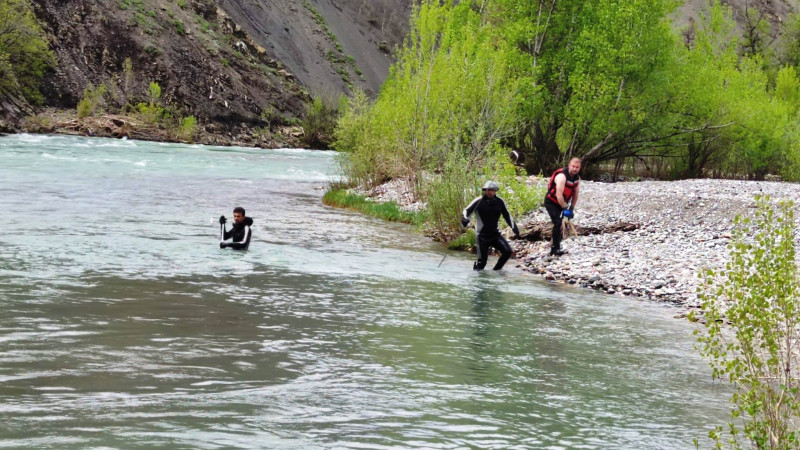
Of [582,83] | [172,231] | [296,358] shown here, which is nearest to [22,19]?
[582,83]

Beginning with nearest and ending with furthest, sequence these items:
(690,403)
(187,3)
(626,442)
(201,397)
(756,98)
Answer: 1. (626,442)
2. (201,397)
3. (690,403)
4. (756,98)
5. (187,3)

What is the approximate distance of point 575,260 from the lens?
1802 centimetres

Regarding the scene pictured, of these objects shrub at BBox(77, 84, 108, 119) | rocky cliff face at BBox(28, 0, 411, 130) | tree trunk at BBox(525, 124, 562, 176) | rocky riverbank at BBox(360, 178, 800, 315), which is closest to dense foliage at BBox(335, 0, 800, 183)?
tree trunk at BBox(525, 124, 562, 176)

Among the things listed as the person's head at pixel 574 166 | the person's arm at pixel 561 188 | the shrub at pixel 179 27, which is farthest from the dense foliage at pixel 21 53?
the person's head at pixel 574 166

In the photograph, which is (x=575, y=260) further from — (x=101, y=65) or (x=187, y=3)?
(x=187, y=3)

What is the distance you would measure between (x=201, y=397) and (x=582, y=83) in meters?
31.8

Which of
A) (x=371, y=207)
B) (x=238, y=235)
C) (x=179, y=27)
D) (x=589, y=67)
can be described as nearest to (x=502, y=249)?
(x=238, y=235)

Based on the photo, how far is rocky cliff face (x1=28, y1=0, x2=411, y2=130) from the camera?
89.1 metres

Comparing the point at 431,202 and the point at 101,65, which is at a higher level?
the point at 101,65

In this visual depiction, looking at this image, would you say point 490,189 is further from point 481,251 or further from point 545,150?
point 545,150

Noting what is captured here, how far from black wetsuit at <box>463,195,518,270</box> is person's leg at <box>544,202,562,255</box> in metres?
1.59

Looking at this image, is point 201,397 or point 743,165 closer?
point 201,397

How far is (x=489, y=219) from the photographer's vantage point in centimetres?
1666

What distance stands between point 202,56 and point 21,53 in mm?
25295
